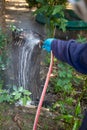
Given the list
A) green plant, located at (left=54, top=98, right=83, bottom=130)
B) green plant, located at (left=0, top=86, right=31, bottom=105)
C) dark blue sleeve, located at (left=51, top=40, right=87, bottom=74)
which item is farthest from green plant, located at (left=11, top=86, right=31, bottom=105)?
green plant, located at (left=54, top=98, right=83, bottom=130)

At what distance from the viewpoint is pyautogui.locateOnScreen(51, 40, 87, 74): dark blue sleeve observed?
1.39 meters

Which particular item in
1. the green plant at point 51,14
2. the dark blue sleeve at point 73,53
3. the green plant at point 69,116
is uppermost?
the green plant at point 51,14

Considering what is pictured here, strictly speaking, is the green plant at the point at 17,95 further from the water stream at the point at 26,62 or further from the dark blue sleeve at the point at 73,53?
the water stream at the point at 26,62

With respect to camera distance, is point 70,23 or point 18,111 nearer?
point 18,111

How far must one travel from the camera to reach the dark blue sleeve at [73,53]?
139cm

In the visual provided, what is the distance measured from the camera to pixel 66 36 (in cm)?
511

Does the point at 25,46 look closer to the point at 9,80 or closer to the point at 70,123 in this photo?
the point at 9,80

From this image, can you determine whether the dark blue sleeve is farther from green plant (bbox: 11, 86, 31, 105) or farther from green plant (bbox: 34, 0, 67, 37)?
green plant (bbox: 34, 0, 67, 37)

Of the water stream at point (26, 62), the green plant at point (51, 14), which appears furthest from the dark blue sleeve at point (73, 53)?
the water stream at point (26, 62)

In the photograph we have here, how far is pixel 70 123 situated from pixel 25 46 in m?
0.73

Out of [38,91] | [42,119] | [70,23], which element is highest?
[70,23]

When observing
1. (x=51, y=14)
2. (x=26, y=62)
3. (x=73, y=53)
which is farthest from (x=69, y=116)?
(x=73, y=53)

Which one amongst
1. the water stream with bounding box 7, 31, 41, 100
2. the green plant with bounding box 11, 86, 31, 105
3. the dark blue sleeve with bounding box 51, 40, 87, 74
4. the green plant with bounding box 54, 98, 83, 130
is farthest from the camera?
the water stream with bounding box 7, 31, 41, 100

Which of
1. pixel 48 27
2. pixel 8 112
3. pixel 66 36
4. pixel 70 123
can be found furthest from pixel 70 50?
pixel 66 36
